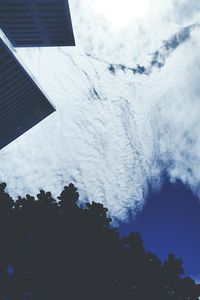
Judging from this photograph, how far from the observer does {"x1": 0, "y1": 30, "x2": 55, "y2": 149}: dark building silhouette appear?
67875mm

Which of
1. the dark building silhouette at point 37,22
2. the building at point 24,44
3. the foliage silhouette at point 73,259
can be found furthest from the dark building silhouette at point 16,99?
the foliage silhouette at point 73,259

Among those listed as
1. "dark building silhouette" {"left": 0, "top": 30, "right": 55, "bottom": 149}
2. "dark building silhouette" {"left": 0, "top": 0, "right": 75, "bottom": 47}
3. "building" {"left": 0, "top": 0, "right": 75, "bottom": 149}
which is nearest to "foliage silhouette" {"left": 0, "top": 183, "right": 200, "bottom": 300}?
"building" {"left": 0, "top": 0, "right": 75, "bottom": 149}

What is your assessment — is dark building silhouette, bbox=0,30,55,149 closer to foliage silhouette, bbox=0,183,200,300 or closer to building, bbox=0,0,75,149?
building, bbox=0,0,75,149

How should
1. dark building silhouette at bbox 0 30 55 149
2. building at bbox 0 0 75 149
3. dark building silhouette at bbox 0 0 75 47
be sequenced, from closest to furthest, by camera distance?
1. dark building silhouette at bbox 0 0 75 47
2. building at bbox 0 0 75 149
3. dark building silhouette at bbox 0 30 55 149

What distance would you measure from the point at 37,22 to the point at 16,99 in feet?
65.3

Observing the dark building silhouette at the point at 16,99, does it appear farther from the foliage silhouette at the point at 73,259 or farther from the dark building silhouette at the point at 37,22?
the foliage silhouette at the point at 73,259

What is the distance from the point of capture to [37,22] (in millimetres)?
70438

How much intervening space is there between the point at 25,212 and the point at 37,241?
1.28 metres

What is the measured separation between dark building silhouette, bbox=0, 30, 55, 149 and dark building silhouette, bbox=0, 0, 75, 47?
29.0 feet

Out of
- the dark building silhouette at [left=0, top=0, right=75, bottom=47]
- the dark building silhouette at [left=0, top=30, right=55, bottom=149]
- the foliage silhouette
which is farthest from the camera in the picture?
the dark building silhouette at [left=0, top=30, right=55, bottom=149]

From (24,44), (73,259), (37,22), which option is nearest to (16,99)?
(24,44)

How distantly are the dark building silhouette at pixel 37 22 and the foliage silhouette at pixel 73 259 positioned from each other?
59.6m

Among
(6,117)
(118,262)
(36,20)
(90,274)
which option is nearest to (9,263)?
(90,274)

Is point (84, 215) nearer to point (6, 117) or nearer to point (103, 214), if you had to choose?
point (103, 214)
